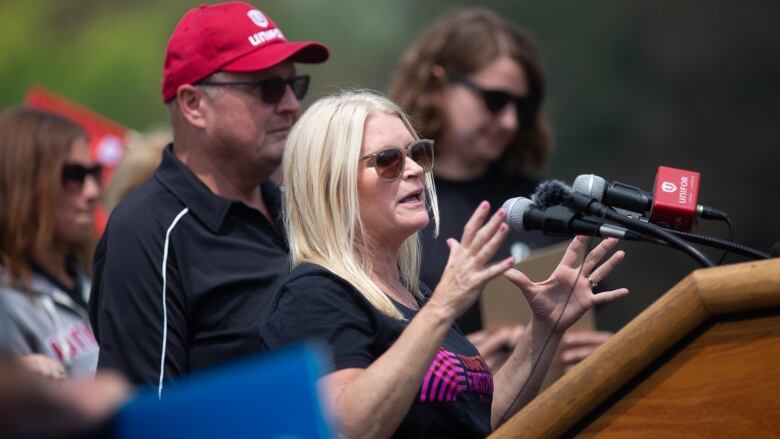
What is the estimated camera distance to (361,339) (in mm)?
2633

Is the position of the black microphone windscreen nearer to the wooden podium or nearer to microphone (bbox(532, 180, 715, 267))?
microphone (bbox(532, 180, 715, 267))

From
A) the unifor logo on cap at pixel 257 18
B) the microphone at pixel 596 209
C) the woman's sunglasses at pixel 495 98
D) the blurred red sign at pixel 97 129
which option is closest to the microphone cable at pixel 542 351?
the microphone at pixel 596 209

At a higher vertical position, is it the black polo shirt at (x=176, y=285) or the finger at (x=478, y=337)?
the black polo shirt at (x=176, y=285)

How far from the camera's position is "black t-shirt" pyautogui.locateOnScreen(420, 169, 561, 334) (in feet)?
14.2

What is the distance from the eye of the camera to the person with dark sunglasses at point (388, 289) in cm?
247

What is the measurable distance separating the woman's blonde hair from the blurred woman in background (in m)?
1.44

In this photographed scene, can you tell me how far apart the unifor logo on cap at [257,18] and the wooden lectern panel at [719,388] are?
200 centimetres

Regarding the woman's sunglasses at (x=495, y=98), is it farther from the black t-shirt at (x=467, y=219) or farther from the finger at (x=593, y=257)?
the finger at (x=593, y=257)

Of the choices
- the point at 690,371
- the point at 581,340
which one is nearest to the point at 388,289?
the point at 690,371

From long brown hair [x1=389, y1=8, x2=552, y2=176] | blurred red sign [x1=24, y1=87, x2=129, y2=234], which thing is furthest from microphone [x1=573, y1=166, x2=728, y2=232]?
blurred red sign [x1=24, y1=87, x2=129, y2=234]

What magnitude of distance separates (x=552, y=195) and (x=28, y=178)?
2573mm

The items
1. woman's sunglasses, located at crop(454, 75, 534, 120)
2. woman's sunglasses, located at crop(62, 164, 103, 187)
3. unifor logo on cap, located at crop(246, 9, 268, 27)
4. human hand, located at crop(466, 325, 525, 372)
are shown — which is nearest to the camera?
unifor logo on cap, located at crop(246, 9, 268, 27)

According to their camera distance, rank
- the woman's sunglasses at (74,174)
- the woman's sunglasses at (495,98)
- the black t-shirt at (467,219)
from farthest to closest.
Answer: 1. the woman's sunglasses at (495,98)
2. the woman's sunglasses at (74,174)
3. the black t-shirt at (467,219)

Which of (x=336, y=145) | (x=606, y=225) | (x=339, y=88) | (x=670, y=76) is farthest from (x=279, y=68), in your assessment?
(x=670, y=76)
